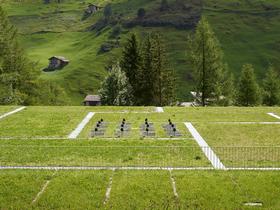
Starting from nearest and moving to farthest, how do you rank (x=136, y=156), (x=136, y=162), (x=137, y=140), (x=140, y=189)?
1. (x=140, y=189)
2. (x=136, y=162)
3. (x=136, y=156)
4. (x=137, y=140)

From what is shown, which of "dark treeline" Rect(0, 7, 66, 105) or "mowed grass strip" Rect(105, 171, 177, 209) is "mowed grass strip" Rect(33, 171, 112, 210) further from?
"dark treeline" Rect(0, 7, 66, 105)

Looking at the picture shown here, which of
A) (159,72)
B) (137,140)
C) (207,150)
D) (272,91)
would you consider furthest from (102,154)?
(272,91)

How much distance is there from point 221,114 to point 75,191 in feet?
89.1

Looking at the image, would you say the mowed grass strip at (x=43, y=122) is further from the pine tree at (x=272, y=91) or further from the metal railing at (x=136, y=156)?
the pine tree at (x=272, y=91)

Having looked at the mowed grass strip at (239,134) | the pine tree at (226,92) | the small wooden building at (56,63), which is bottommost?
the small wooden building at (56,63)

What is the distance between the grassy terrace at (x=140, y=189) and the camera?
59.2ft

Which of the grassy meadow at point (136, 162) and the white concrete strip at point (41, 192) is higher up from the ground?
the white concrete strip at point (41, 192)

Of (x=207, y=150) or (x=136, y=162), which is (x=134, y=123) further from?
(x=136, y=162)

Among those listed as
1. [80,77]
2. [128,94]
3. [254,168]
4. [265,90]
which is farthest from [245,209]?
[80,77]

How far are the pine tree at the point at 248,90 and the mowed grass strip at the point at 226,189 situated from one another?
54301 millimetres

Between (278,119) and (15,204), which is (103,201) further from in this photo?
(278,119)

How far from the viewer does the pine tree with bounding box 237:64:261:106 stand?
74.7m

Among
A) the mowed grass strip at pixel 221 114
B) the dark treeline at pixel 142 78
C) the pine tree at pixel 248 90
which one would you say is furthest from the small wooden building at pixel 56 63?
the mowed grass strip at pixel 221 114

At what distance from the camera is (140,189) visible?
19.8 meters
